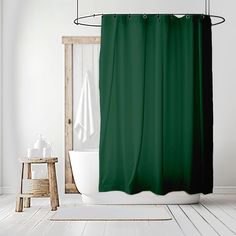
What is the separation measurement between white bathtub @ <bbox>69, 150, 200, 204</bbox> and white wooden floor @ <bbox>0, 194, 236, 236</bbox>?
5.4 inches

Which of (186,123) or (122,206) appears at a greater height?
(186,123)

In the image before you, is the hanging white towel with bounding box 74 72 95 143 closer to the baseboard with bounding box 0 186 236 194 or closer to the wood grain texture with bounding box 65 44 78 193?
the wood grain texture with bounding box 65 44 78 193

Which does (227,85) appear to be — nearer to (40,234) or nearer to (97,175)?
(97,175)

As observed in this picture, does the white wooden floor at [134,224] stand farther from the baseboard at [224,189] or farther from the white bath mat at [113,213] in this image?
the baseboard at [224,189]

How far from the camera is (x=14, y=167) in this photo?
6.98 metres

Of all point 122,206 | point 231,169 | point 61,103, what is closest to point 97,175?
point 122,206

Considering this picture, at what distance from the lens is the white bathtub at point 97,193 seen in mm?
5773

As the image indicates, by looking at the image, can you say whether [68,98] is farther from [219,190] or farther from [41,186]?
[219,190]

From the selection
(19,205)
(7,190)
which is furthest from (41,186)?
(7,190)

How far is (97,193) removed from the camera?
5820 millimetres

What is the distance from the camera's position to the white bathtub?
577 cm

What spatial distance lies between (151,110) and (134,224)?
1.56 m

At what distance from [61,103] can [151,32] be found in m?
1.79

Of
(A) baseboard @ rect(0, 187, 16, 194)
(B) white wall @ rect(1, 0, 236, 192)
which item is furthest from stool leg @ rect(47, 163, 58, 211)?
(A) baseboard @ rect(0, 187, 16, 194)
